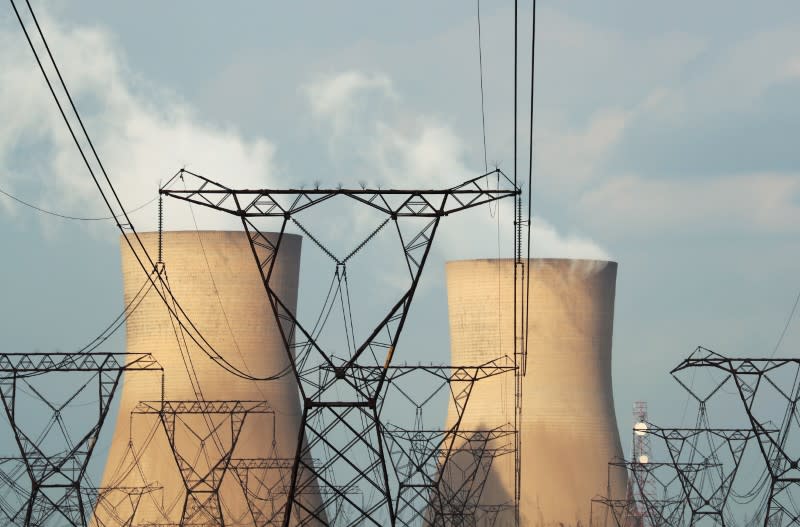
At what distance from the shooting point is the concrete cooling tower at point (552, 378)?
46062mm

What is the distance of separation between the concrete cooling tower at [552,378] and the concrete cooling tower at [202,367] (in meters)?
6.11

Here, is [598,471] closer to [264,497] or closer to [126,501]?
[264,497]

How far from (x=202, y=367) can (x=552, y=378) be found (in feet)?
34.1

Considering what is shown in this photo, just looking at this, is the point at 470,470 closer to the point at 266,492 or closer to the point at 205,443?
the point at 266,492

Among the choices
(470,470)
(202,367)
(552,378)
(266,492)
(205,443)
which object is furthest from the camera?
(470,470)

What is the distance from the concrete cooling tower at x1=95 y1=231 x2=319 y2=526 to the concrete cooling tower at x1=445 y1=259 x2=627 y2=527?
6.11 m

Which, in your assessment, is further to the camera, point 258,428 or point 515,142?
point 258,428

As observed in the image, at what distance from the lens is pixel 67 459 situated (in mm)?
30578

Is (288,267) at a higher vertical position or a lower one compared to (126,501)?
higher

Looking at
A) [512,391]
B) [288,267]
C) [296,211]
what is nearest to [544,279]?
[512,391]

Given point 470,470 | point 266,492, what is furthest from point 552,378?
point 266,492

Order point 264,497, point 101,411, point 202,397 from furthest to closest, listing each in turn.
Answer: point 264,497 → point 202,397 → point 101,411

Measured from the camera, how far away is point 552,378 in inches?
1817

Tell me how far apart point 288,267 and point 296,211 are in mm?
23359
